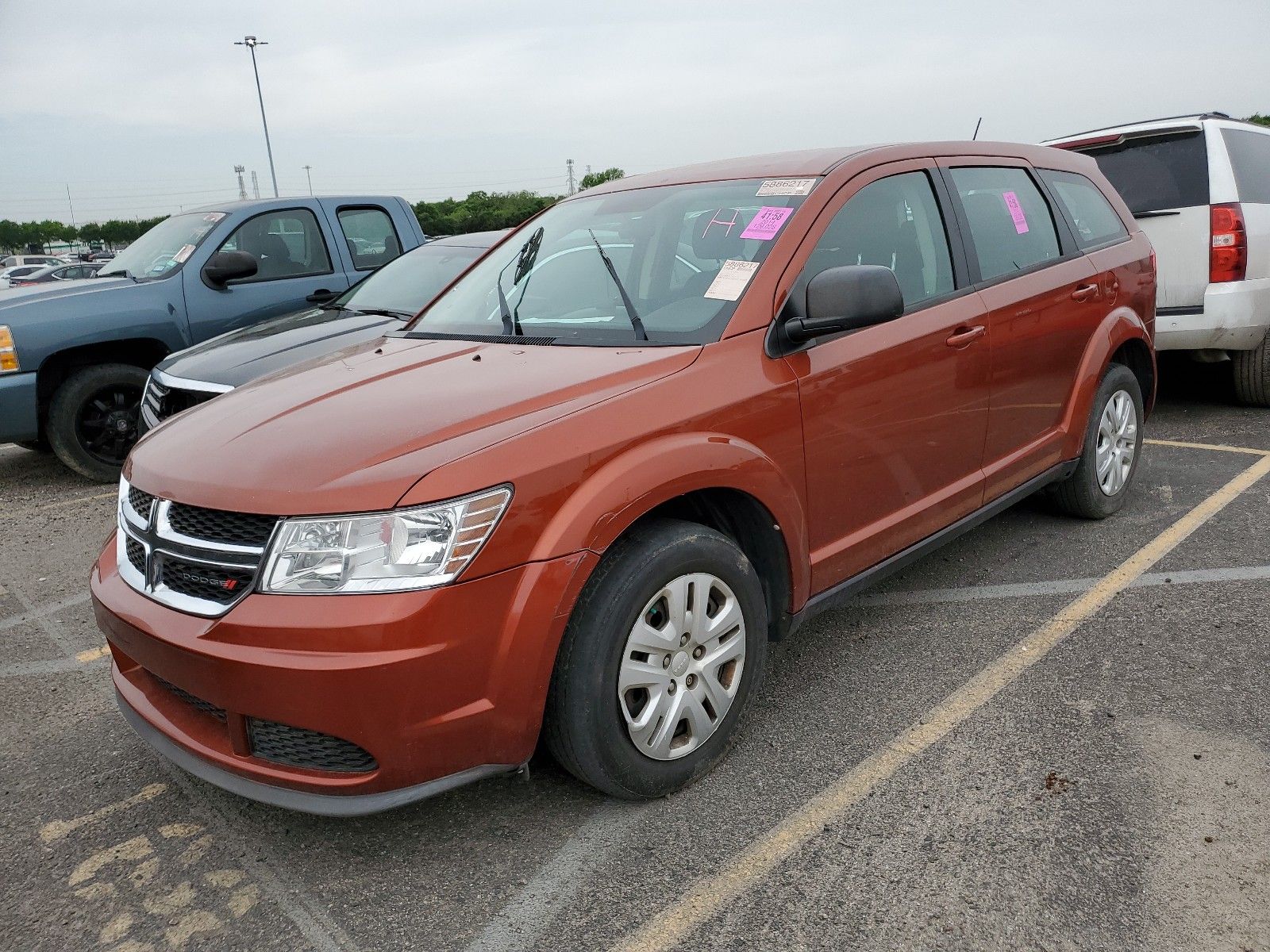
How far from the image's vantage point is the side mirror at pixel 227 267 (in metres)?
6.46

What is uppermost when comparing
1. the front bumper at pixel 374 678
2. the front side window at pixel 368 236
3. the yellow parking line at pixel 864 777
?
the front side window at pixel 368 236

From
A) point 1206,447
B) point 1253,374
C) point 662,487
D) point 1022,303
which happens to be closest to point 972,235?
point 1022,303

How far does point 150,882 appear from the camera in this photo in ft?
7.80

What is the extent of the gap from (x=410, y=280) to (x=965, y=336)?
3.91 m

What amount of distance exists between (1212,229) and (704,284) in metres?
4.61

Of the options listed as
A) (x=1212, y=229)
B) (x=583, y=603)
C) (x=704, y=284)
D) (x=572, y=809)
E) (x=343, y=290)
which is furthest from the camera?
(x=343, y=290)

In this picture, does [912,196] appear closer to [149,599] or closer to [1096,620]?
[1096,620]

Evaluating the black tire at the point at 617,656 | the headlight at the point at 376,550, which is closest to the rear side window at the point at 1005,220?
the black tire at the point at 617,656

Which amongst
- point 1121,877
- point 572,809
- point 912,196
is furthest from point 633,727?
point 912,196

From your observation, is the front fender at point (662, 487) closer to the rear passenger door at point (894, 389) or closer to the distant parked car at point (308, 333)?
the rear passenger door at point (894, 389)

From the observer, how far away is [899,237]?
11.1ft

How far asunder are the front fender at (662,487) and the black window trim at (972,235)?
1.35m

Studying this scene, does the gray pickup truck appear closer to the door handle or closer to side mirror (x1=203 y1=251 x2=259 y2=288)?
side mirror (x1=203 y1=251 x2=259 y2=288)

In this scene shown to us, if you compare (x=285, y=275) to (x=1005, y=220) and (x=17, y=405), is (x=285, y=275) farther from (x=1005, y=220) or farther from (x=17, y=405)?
(x=1005, y=220)
